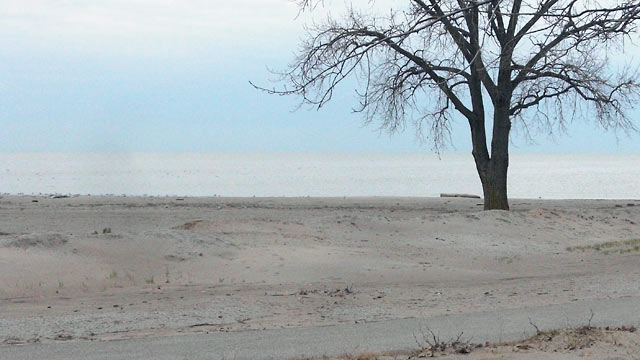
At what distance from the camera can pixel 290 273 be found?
13547mm

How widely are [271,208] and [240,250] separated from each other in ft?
45.6

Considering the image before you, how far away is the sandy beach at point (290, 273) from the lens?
10203 millimetres

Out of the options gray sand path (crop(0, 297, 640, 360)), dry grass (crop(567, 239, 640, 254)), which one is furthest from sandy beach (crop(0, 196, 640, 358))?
gray sand path (crop(0, 297, 640, 360))

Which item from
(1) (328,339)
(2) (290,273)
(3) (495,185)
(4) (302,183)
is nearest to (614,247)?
(3) (495,185)

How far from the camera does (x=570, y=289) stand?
1220 centimetres

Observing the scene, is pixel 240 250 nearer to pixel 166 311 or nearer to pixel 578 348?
pixel 166 311

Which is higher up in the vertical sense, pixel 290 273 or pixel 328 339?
pixel 290 273

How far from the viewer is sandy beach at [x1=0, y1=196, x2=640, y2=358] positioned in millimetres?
10203

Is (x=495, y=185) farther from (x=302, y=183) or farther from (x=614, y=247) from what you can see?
(x=302, y=183)

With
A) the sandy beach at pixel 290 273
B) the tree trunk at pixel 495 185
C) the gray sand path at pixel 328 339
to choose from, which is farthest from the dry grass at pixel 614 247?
the gray sand path at pixel 328 339

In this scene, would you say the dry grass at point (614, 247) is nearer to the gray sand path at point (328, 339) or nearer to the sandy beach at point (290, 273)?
the sandy beach at point (290, 273)

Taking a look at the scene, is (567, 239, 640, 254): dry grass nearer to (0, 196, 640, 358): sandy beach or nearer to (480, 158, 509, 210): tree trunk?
(0, 196, 640, 358): sandy beach

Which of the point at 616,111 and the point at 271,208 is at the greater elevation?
the point at 616,111

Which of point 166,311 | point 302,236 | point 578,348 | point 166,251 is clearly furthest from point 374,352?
point 302,236
